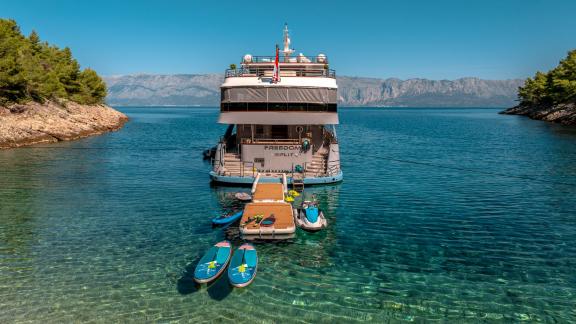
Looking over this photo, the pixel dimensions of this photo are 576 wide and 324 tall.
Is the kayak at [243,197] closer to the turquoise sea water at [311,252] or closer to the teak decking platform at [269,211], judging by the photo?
the turquoise sea water at [311,252]

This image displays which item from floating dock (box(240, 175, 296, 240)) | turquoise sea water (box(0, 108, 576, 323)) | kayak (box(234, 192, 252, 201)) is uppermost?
floating dock (box(240, 175, 296, 240))

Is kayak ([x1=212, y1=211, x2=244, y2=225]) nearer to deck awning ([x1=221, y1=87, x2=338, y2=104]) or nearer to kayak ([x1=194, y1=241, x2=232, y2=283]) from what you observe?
kayak ([x1=194, y1=241, x2=232, y2=283])

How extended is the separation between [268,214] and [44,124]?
5756 centimetres

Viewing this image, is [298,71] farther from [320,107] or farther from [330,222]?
[330,222]

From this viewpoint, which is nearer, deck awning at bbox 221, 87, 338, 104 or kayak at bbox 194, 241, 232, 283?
kayak at bbox 194, 241, 232, 283

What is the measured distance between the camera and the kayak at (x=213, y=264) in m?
15.3

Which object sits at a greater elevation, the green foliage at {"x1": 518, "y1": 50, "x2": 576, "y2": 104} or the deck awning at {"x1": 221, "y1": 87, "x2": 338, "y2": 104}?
the green foliage at {"x1": 518, "y1": 50, "x2": 576, "y2": 104}

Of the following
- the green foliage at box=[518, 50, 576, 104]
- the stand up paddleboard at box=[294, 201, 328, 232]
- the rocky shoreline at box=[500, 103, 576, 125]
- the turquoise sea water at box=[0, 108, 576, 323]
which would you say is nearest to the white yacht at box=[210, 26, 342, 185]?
the turquoise sea water at box=[0, 108, 576, 323]

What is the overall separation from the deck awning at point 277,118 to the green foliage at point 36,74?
48.0 meters

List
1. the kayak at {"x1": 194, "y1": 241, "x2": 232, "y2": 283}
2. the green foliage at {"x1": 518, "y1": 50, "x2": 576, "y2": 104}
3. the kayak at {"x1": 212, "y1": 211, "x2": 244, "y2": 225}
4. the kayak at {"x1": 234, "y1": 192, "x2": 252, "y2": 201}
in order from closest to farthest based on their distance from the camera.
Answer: the kayak at {"x1": 194, "y1": 241, "x2": 232, "y2": 283}
the kayak at {"x1": 212, "y1": 211, "x2": 244, "y2": 225}
the kayak at {"x1": 234, "y1": 192, "x2": 252, "y2": 201}
the green foliage at {"x1": 518, "y1": 50, "x2": 576, "y2": 104}

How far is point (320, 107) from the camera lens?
3266cm

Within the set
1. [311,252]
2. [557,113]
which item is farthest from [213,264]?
[557,113]

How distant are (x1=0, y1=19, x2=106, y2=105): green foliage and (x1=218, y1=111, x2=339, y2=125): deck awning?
158 feet

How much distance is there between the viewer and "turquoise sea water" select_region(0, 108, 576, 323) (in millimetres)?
14008
